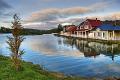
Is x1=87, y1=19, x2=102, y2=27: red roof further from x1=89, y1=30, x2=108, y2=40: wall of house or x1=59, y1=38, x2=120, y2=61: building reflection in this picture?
x1=59, y1=38, x2=120, y2=61: building reflection

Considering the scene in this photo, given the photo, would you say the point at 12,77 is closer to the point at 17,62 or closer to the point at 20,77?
the point at 20,77

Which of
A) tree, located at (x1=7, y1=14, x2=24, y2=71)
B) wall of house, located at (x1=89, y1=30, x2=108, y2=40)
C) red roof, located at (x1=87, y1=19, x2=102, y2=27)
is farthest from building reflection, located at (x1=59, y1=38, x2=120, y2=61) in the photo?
red roof, located at (x1=87, y1=19, x2=102, y2=27)

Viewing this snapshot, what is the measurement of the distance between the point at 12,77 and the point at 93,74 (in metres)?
9.14

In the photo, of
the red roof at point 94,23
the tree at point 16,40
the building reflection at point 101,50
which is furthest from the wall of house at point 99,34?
the tree at point 16,40

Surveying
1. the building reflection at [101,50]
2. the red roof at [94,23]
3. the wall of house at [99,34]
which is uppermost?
the red roof at [94,23]

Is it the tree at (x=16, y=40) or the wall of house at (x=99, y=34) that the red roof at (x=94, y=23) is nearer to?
the wall of house at (x=99, y=34)

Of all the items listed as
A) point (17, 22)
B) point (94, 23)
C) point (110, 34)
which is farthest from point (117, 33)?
point (17, 22)

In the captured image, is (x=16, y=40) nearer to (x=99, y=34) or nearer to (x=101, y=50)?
(x=101, y=50)

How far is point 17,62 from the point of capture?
856 inches

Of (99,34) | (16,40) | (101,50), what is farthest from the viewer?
(99,34)

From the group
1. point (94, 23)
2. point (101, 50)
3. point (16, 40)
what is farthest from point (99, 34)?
point (16, 40)

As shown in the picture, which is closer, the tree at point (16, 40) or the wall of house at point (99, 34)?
the tree at point (16, 40)

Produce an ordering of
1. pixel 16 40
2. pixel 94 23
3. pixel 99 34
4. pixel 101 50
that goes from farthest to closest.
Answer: pixel 94 23 < pixel 99 34 < pixel 101 50 < pixel 16 40

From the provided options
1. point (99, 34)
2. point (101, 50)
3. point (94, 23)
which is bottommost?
point (101, 50)
